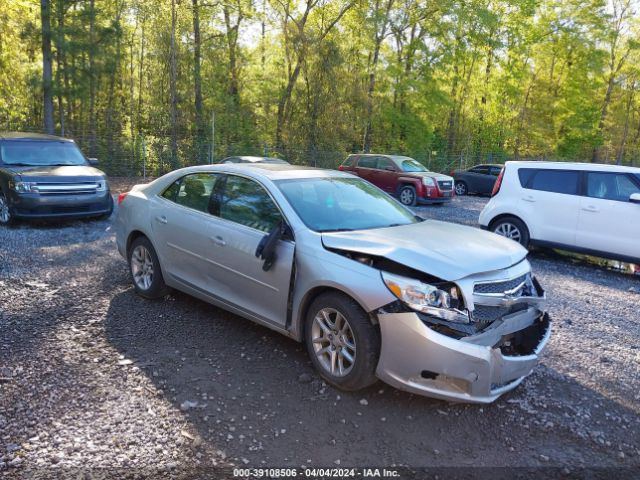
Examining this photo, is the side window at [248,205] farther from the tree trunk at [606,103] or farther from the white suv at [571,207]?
the tree trunk at [606,103]

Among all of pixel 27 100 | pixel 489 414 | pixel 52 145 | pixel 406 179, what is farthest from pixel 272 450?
pixel 27 100

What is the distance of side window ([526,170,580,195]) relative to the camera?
26.7 feet

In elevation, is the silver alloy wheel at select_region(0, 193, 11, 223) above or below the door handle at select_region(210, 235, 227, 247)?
below

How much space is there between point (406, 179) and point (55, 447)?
13951mm

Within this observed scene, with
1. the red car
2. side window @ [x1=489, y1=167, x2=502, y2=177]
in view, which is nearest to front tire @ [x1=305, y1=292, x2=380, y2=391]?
the red car

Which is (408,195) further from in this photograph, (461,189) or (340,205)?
(340,205)

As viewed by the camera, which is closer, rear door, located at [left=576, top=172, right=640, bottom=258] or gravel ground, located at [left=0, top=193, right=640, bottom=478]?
gravel ground, located at [left=0, top=193, right=640, bottom=478]

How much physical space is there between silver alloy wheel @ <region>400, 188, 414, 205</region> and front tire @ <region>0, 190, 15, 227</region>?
10.7 metres

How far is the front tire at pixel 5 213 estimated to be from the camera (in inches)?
353

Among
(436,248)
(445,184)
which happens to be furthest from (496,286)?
(445,184)

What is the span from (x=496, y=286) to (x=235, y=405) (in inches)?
77.9

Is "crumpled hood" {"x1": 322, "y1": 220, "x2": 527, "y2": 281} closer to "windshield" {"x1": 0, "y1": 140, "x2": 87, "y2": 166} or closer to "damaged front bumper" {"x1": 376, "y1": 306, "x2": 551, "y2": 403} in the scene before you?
"damaged front bumper" {"x1": 376, "y1": 306, "x2": 551, "y2": 403}

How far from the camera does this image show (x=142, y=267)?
5.39 m

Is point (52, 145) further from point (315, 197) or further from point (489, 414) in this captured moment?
point (489, 414)
